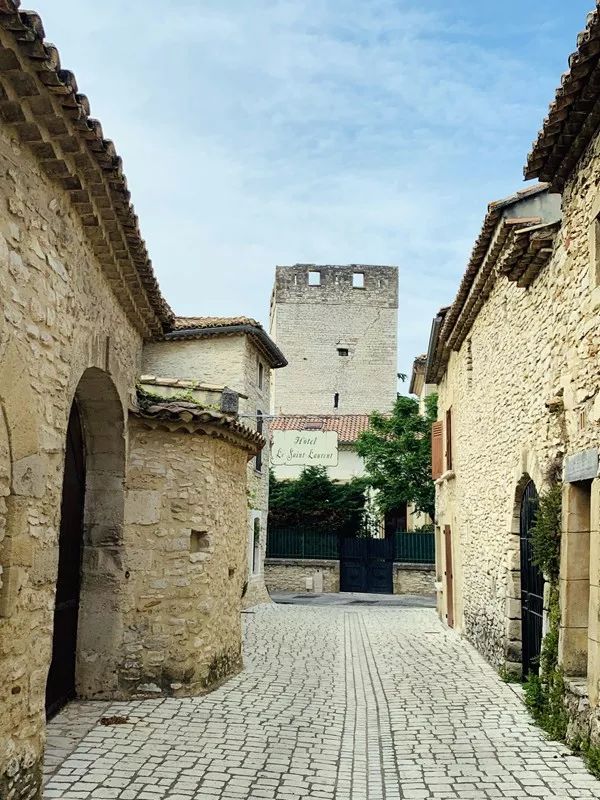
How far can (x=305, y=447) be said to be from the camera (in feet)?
59.3

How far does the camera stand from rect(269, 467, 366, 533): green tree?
27.1m

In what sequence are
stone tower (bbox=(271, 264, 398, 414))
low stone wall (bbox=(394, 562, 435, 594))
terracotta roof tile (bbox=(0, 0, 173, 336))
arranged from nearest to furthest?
terracotta roof tile (bbox=(0, 0, 173, 336)) < low stone wall (bbox=(394, 562, 435, 594)) < stone tower (bbox=(271, 264, 398, 414))

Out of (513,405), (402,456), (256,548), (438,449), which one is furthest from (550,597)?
(402,456)

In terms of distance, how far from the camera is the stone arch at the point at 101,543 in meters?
7.65

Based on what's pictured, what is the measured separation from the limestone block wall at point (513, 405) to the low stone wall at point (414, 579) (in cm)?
1032

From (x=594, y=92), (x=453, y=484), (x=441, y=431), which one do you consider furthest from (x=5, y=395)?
(x=441, y=431)

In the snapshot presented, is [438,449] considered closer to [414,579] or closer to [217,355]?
[217,355]

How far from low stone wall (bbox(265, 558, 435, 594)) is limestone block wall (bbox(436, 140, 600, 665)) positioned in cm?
1038

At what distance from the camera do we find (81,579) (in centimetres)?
781

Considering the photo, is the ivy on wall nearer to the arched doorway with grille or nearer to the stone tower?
the arched doorway with grille

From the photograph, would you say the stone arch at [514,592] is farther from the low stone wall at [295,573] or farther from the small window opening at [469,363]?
the low stone wall at [295,573]

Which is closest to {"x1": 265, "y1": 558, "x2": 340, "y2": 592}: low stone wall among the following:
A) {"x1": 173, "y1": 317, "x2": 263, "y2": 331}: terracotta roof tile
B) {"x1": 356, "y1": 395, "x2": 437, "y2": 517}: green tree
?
{"x1": 356, "y1": 395, "x2": 437, "y2": 517}: green tree

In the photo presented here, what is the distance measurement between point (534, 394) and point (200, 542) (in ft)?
13.2

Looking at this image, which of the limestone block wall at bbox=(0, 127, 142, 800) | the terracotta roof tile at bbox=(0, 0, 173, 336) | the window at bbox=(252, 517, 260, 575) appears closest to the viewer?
the terracotta roof tile at bbox=(0, 0, 173, 336)
